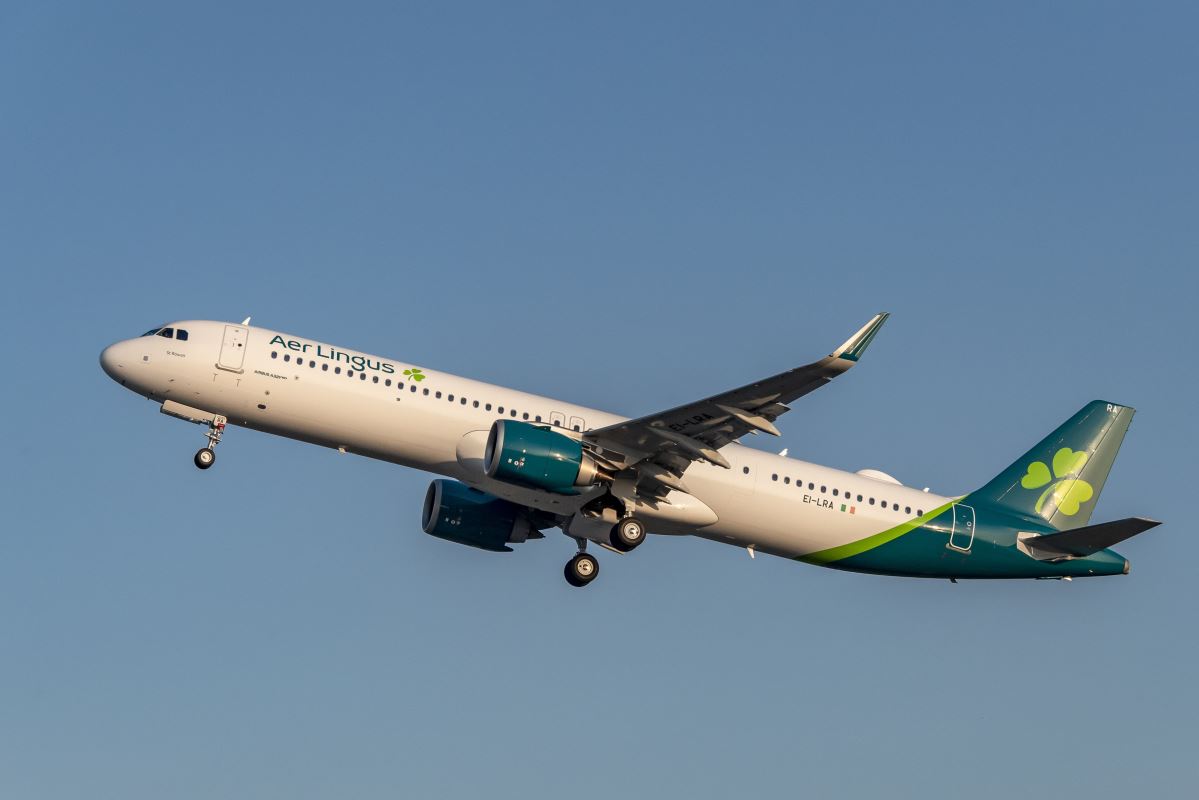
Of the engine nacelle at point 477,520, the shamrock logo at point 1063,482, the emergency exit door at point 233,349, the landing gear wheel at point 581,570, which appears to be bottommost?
the landing gear wheel at point 581,570

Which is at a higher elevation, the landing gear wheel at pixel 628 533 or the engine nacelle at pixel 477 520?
the engine nacelle at pixel 477 520

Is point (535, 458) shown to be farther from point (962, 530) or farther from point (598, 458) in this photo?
point (962, 530)

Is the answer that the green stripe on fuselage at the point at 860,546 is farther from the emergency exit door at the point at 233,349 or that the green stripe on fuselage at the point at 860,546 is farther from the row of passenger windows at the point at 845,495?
the emergency exit door at the point at 233,349

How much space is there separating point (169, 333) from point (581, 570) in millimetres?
13519

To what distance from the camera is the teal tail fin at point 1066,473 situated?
50.8 meters

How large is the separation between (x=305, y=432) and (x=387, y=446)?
2.26 metres

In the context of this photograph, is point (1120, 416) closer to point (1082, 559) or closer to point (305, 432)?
point (1082, 559)

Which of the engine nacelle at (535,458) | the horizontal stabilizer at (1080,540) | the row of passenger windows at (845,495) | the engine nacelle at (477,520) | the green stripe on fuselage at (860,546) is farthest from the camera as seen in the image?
the engine nacelle at (477,520)

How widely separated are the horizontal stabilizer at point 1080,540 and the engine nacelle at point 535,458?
47.1ft

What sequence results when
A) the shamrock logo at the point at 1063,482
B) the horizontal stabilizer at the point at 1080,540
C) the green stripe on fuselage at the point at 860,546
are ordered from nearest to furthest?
the horizontal stabilizer at the point at 1080,540, the green stripe on fuselage at the point at 860,546, the shamrock logo at the point at 1063,482

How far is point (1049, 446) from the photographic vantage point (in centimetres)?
5206

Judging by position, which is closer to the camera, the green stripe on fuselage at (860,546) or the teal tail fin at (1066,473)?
the green stripe on fuselage at (860,546)

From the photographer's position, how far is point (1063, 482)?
51469mm

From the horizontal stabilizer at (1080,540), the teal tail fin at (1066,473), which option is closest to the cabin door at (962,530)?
the teal tail fin at (1066,473)
